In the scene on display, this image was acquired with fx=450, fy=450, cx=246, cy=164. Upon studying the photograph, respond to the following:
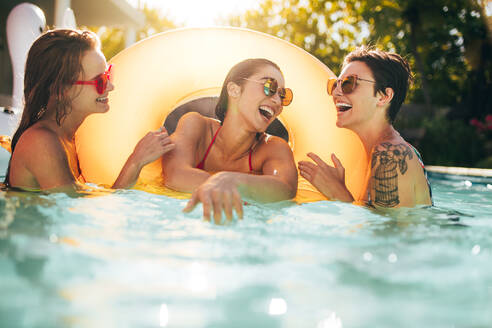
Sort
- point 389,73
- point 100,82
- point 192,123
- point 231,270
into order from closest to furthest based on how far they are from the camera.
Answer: point 231,270 → point 100,82 → point 389,73 → point 192,123

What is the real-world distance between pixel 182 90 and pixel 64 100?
903mm

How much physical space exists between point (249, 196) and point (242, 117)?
2.64 ft

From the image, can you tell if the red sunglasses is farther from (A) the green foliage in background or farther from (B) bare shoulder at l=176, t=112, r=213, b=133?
(A) the green foliage in background

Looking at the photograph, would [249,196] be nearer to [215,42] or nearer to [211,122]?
A: [211,122]

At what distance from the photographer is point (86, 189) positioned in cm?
249

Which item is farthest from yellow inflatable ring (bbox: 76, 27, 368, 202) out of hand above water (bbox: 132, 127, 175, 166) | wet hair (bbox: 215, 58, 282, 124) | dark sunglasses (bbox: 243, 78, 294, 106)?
hand above water (bbox: 132, 127, 175, 166)

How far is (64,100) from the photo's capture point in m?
2.58

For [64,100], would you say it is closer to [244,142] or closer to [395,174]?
[244,142]

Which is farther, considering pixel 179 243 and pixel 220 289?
pixel 179 243

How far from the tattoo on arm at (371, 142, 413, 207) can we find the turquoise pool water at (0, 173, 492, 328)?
0.31 metres

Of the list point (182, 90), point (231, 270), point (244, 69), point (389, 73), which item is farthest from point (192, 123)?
point (231, 270)

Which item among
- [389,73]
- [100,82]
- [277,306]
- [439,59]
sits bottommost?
[277,306]

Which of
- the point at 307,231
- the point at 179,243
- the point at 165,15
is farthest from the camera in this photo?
the point at 165,15

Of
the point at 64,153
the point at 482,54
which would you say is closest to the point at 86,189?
the point at 64,153
